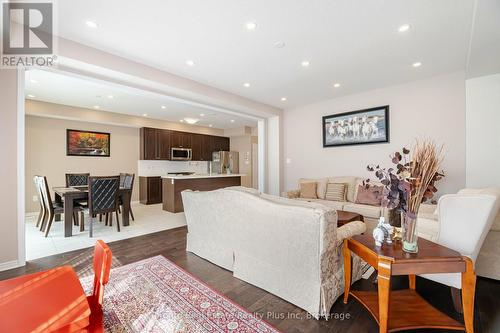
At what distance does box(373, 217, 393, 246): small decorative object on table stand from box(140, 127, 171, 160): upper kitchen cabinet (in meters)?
6.83

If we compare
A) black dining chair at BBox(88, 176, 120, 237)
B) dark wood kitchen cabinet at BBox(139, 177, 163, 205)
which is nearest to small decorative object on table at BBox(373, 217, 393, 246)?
black dining chair at BBox(88, 176, 120, 237)

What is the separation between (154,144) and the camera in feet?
23.3

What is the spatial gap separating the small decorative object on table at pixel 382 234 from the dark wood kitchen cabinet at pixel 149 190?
258 inches

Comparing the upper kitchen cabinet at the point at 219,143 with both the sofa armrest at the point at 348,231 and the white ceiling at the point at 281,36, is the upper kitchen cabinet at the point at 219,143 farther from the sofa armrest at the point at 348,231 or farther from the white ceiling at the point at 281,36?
the sofa armrest at the point at 348,231

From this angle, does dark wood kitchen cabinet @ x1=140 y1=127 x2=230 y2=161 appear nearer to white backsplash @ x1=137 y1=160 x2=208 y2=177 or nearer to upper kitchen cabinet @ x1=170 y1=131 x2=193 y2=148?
upper kitchen cabinet @ x1=170 y1=131 x2=193 y2=148

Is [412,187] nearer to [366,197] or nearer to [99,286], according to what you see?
[99,286]

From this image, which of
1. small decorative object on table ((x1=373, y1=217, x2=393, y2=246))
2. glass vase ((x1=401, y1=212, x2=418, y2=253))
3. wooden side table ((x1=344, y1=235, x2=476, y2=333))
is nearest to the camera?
wooden side table ((x1=344, y1=235, x2=476, y2=333))

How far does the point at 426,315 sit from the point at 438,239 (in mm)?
665

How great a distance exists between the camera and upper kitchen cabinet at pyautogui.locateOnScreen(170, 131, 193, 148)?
7496 millimetres

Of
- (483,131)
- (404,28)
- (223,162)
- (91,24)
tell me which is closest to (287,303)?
(404,28)

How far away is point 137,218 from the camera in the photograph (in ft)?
16.2

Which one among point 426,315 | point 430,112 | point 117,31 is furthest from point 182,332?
point 430,112

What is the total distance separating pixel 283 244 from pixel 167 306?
1103 mm

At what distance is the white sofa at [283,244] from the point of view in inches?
65.8
